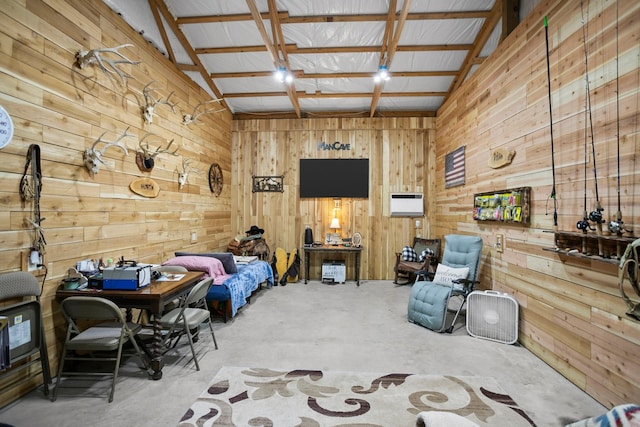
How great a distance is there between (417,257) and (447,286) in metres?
1.97

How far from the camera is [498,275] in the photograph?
A: 3.59 metres

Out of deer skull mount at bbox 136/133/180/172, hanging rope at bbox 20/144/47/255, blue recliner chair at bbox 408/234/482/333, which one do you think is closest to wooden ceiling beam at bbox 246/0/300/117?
deer skull mount at bbox 136/133/180/172

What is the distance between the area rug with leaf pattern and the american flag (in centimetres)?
322

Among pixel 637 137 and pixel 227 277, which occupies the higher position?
pixel 637 137

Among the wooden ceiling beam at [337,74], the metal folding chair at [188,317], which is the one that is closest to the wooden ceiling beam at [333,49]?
the wooden ceiling beam at [337,74]

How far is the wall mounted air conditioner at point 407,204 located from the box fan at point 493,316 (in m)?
2.83

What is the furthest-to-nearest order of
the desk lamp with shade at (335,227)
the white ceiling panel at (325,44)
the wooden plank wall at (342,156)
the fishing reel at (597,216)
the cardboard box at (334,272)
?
the wooden plank wall at (342,156), the desk lamp with shade at (335,227), the cardboard box at (334,272), the white ceiling panel at (325,44), the fishing reel at (597,216)

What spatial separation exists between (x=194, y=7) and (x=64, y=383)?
14.3ft

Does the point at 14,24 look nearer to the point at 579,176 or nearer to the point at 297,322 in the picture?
the point at 297,322

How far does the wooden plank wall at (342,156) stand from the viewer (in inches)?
239

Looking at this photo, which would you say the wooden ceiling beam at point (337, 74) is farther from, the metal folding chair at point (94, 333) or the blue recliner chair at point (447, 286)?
the metal folding chair at point (94, 333)

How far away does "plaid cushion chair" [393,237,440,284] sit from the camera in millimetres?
5039

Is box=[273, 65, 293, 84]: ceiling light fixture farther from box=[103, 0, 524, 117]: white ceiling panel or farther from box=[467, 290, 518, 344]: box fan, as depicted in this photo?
box=[467, 290, 518, 344]: box fan

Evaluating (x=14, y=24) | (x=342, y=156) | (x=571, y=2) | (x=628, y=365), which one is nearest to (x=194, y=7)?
(x=14, y=24)
